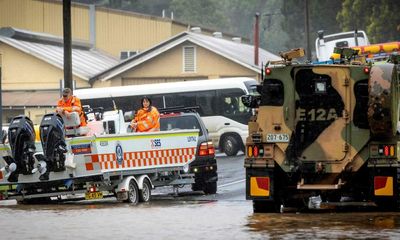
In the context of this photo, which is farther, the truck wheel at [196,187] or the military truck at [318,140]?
the truck wheel at [196,187]

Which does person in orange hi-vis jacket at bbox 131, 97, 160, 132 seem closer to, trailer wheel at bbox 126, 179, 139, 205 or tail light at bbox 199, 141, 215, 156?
tail light at bbox 199, 141, 215, 156

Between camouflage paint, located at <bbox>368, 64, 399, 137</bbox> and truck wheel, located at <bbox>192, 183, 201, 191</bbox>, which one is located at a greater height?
camouflage paint, located at <bbox>368, 64, 399, 137</bbox>

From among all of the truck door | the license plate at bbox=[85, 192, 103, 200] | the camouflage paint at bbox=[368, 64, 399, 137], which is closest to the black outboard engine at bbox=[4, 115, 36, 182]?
the license plate at bbox=[85, 192, 103, 200]

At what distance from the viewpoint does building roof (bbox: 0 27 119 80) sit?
208ft

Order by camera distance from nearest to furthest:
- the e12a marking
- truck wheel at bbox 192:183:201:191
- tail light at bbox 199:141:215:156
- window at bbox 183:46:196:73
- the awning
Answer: the e12a marking
tail light at bbox 199:141:215:156
truck wheel at bbox 192:183:201:191
the awning
window at bbox 183:46:196:73

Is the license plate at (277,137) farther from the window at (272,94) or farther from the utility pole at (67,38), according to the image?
the utility pole at (67,38)

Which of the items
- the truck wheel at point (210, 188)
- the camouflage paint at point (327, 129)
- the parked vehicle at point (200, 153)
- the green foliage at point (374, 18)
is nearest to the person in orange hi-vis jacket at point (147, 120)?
the parked vehicle at point (200, 153)

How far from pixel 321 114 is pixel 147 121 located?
621 centimetres

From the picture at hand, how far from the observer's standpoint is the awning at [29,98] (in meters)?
59.6

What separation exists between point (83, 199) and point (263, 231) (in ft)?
27.4

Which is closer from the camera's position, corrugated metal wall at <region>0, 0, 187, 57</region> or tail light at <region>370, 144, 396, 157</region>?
tail light at <region>370, 144, 396, 157</region>

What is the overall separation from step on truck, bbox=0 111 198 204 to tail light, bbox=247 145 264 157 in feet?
11.3

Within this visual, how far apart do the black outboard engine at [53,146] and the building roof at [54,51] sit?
42260mm

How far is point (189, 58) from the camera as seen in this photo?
209ft
